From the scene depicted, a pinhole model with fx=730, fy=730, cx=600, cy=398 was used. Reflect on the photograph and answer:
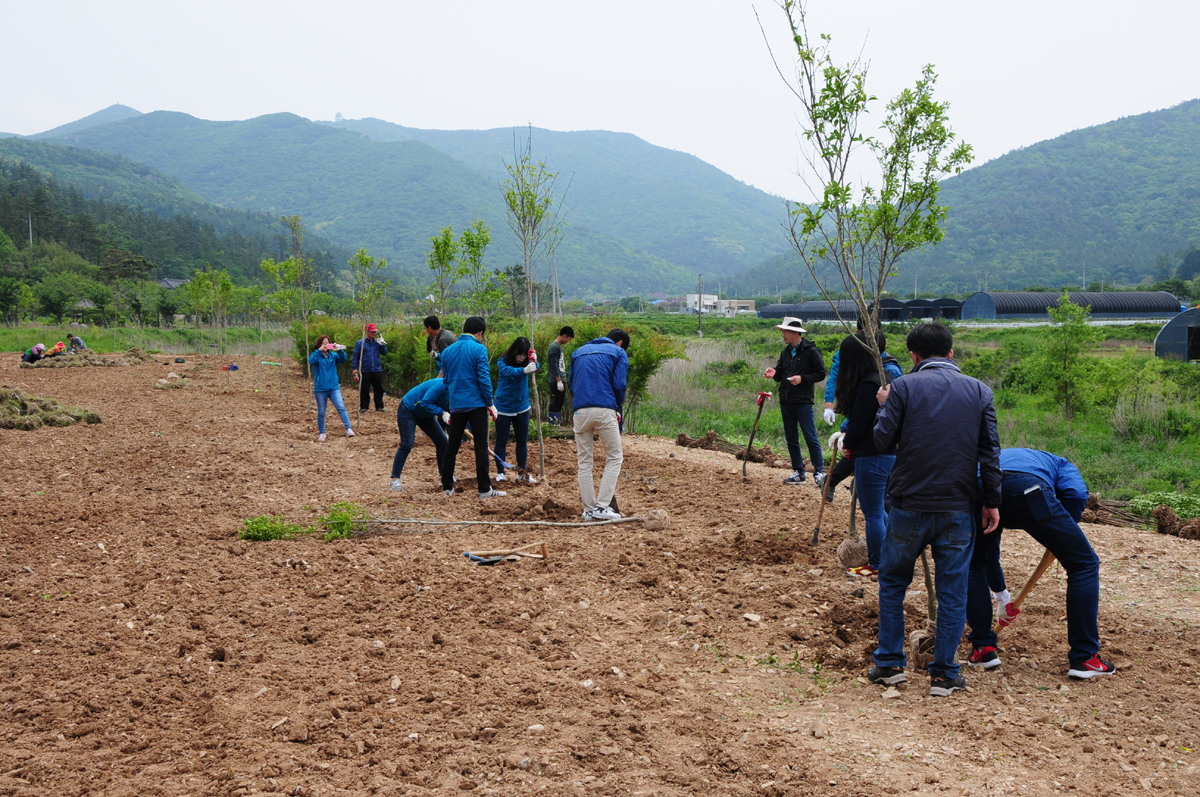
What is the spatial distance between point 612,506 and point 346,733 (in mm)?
4143

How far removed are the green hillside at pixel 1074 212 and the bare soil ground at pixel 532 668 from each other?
3724 inches

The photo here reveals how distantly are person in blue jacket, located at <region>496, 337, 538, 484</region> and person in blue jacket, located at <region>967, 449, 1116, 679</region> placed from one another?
16.4 feet

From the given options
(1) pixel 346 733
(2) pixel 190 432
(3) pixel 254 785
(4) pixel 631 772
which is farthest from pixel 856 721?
(2) pixel 190 432

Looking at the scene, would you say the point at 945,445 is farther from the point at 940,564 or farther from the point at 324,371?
the point at 324,371

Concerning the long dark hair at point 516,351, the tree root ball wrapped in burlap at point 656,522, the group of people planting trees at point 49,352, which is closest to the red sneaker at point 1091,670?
the tree root ball wrapped in burlap at point 656,522

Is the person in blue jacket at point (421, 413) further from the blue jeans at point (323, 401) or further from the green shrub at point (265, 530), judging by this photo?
the blue jeans at point (323, 401)

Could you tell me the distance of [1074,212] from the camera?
332 ft

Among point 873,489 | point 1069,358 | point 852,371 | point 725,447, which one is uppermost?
point 852,371

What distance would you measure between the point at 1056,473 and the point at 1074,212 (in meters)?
119

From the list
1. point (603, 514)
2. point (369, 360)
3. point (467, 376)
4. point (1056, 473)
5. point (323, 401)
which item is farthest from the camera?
point (369, 360)

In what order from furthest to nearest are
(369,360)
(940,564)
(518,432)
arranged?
(369,360) < (518,432) < (940,564)

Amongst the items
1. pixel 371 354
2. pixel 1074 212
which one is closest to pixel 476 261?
pixel 371 354

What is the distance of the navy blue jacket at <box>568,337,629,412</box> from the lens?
6531mm

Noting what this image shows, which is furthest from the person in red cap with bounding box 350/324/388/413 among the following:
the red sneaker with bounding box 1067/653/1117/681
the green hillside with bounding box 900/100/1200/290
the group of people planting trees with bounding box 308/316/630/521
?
the green hillside with bounding box 900/100/1200/290
